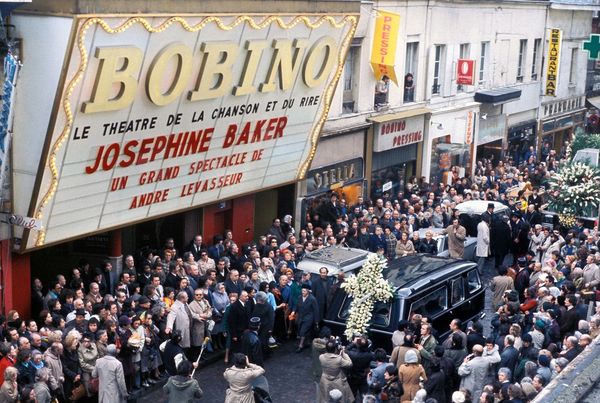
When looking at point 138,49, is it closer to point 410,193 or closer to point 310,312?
point 310,312

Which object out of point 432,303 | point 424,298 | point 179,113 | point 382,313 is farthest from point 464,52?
point 382,313

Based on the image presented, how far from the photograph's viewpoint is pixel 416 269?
18484 millimetres

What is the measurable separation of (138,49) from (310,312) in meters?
5.50

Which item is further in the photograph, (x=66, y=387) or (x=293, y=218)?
(x=293, y=218)

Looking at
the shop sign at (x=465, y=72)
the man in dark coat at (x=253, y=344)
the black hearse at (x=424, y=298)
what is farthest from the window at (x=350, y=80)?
the man in dark coat at (x=253, y=344)

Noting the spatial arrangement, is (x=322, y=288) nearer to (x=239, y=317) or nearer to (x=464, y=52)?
(x=239, y=317)

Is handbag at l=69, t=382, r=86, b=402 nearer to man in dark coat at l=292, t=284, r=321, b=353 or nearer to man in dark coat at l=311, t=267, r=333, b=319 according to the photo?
man in dark coat at l=292, t=284, r=321, b=353

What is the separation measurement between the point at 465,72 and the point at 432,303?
17143 mm

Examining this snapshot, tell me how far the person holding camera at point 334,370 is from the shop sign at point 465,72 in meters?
20.1

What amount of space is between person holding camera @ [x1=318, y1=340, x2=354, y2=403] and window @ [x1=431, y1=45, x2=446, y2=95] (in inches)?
754

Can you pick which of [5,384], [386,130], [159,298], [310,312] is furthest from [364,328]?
[386,130]

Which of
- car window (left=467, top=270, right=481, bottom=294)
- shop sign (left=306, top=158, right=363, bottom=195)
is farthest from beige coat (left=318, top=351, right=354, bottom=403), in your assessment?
shop sign (left=306, top=158, right=363, bottom=195)

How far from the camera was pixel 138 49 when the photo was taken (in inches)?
682

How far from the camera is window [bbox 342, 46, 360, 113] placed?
27875 millimetres
